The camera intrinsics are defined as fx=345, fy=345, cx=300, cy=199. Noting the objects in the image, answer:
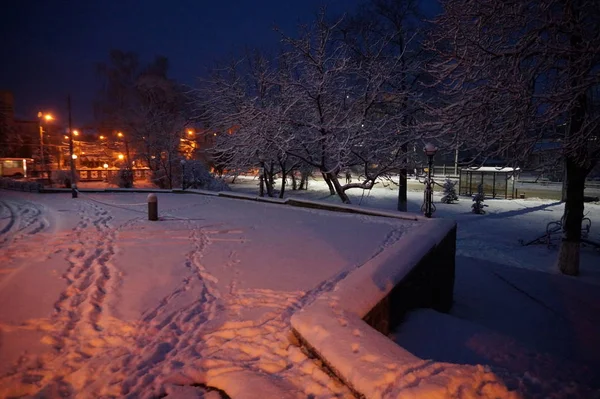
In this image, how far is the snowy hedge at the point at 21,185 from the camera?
Answer: 21.5 metres

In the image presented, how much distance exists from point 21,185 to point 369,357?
90.5 ft

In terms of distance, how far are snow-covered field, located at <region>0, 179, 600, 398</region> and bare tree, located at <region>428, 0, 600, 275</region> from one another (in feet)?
10.7

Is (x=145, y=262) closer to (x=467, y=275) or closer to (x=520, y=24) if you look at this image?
(x=467, y=275)

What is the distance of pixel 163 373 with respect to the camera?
318 centimetres

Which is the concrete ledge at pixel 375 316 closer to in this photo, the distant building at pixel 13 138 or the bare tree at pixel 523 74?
the bare tree at pixel 523 74

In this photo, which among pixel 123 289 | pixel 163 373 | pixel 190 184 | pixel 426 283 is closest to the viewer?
pixel 163 373

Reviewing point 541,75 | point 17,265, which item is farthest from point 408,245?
point 17,265

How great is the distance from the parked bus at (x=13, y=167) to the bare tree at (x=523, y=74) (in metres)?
44.6

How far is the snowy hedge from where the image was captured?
21.5 meters

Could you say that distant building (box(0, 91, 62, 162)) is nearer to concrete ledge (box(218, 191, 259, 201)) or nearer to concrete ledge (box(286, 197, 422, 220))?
concrete ledge (box(218, 191, 259, 201))

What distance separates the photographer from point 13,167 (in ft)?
125

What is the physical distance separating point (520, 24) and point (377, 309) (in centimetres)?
717

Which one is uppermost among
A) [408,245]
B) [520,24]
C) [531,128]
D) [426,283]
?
[520,24]

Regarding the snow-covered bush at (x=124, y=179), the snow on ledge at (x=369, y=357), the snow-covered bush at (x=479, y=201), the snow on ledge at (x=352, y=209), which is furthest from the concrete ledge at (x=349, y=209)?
the snow-covered bush at (x=124, y=179)
